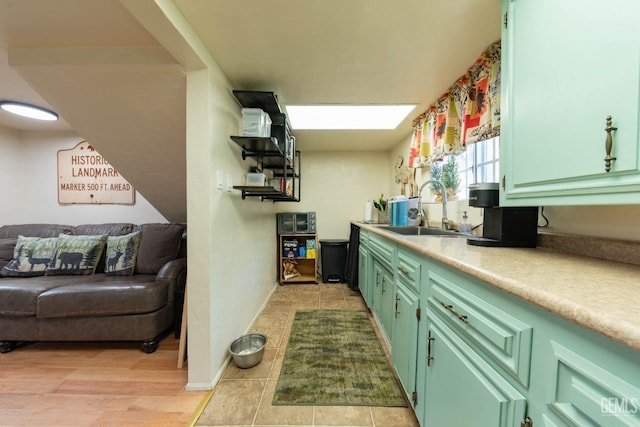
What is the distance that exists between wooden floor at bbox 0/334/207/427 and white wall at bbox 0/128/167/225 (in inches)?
66.5

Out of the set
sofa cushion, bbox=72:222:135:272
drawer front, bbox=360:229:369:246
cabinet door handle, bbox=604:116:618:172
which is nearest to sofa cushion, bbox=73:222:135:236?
sofa cushion, bbox=72:222:135:272

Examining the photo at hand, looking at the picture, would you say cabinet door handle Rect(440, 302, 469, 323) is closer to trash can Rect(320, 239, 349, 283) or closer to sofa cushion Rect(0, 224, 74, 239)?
trash can Rect(320, 239, 349, 283)

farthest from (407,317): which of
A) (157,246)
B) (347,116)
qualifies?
(157,246)

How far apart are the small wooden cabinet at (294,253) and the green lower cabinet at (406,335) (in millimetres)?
2130

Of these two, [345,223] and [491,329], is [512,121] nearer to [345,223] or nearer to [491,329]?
[491,329]

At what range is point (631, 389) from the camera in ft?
1.22

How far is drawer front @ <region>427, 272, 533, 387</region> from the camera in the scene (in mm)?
566

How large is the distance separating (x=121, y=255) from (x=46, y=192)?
78.1 inches

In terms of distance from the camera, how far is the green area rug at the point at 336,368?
1.37 metres

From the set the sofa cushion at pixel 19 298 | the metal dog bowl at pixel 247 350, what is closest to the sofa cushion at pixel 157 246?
the sofa cushion at pixel 19 298

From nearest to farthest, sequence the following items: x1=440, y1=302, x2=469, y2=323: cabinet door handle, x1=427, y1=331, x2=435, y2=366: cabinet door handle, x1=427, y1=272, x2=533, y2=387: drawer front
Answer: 1. x1=427, y1=272, x2=533, y2=387: drawer front
2. x1=440, y1=302, x2=469, y2=323: cabinet door handle
3. x1=427, y1=331, x2=435, y2=366: cabinet door handle

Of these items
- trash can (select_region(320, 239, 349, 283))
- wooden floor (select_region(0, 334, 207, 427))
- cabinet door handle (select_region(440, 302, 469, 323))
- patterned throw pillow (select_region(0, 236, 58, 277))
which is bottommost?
wooden floor (select_region(0, 334, 207, 427))

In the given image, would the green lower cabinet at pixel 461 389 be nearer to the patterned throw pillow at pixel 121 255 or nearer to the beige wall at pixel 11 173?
the patterned throw pillow at pixel 121 255

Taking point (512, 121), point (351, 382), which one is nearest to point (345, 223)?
point (351, 382)
